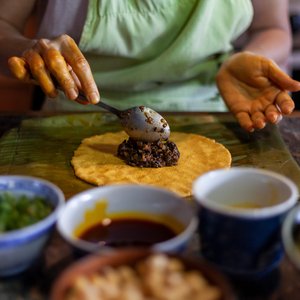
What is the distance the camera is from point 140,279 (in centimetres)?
82

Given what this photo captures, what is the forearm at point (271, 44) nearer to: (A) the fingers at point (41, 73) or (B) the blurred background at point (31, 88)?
(B) the blurred background at point (31, 88)

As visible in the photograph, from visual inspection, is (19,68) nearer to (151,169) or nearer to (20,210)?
(151,169)

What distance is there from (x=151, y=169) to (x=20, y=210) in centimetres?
57

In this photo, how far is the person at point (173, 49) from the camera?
1.77m

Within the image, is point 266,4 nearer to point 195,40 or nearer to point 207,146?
point 195,40

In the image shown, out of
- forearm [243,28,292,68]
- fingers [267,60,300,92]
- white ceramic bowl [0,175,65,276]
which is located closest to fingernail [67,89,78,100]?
white ceramic bowl [0,175,65,276]

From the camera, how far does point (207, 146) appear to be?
1695 mm

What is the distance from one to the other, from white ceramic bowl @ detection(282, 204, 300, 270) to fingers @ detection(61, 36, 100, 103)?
0.72 meters

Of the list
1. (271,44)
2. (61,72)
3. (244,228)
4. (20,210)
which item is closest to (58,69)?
(61,72)

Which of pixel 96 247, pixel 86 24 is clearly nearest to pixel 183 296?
pixel 96 247

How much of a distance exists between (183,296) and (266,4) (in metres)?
1.70

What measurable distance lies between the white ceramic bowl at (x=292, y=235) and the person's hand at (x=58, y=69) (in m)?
0.72

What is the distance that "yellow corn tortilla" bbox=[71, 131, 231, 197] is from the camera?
4.79ft

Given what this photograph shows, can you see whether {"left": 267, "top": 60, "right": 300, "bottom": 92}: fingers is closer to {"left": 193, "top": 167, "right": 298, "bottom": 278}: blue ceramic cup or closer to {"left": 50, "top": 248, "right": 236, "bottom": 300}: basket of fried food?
{"left": 193, "top": 167, "right": 298, "bottom": 278}: blue ceramic cup
